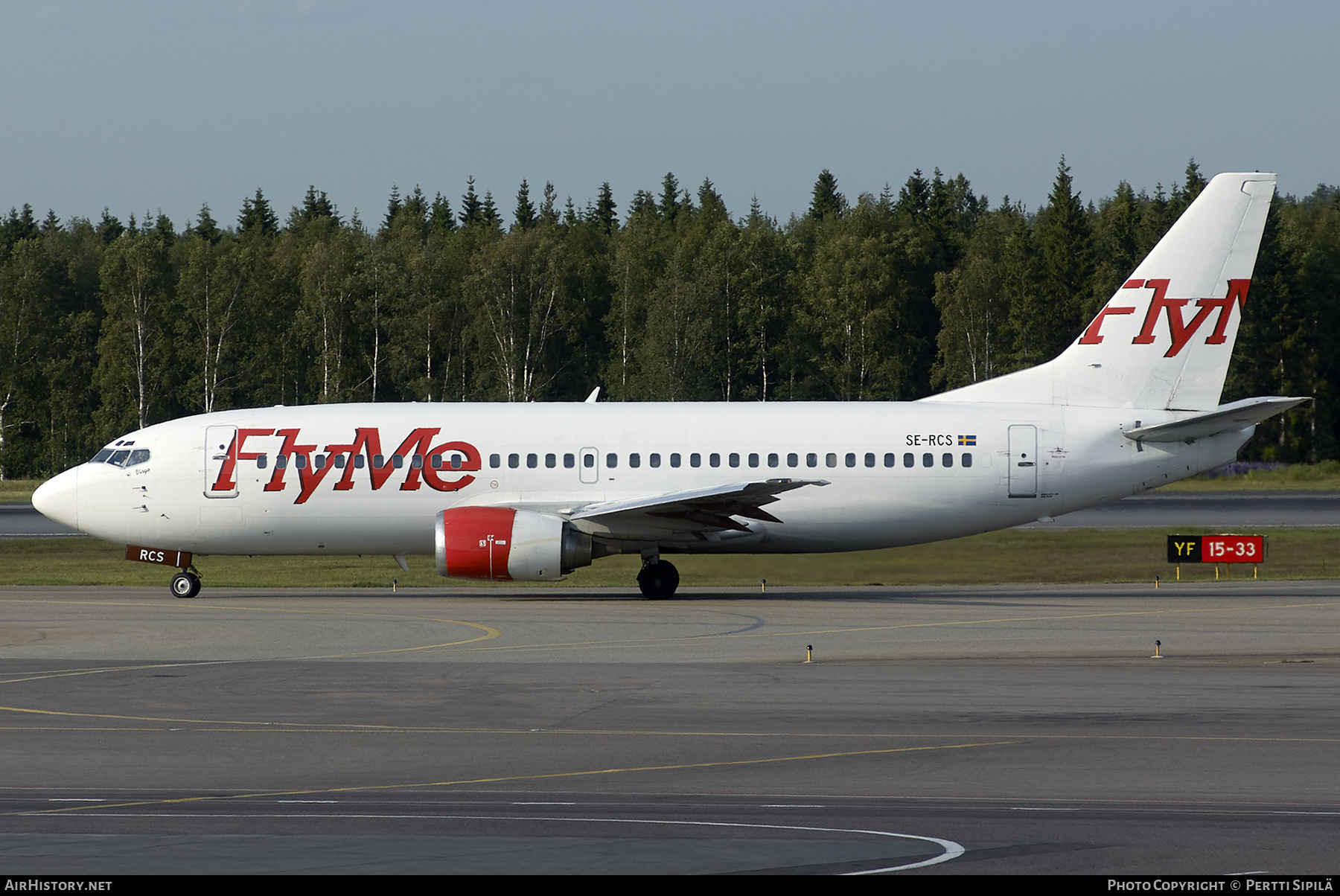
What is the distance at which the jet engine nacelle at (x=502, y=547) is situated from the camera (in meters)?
29.7

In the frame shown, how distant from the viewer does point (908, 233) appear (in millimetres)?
105562

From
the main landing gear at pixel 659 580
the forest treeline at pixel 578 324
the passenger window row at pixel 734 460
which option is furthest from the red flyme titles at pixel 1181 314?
the forest treeline at pixel 578 324

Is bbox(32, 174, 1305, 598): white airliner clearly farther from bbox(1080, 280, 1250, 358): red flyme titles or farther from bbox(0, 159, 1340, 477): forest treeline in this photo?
bbox(0, 159, 1340, 477): forest treeline

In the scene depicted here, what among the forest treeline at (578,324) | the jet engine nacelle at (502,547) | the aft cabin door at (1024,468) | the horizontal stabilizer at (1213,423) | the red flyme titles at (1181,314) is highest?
the forest treeline at (578,324)

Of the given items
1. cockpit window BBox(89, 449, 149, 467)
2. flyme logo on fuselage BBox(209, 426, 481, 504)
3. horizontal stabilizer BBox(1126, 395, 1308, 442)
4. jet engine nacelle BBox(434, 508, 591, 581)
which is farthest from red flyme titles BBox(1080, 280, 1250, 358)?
cockpit window BBox(89, 449, 149, 467)

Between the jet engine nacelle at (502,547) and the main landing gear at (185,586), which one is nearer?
the jet engine nacelle at (502,547)

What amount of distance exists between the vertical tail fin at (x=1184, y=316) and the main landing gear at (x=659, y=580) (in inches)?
288

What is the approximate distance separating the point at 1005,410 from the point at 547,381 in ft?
210

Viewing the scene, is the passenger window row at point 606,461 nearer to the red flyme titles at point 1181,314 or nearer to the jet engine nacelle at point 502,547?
the jet engine nacelle at point 502,547

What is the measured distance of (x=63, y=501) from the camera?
107 ft

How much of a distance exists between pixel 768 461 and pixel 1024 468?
5.38m

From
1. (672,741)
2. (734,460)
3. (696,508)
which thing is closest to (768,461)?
(734,460)
